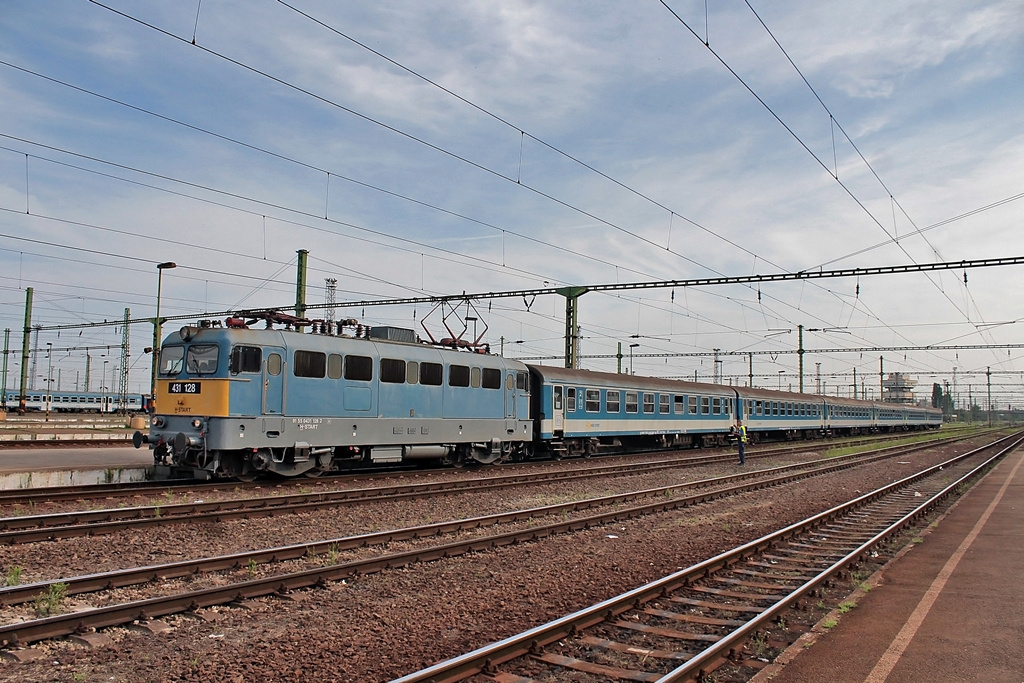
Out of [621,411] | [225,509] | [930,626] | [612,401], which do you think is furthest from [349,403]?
[621,411]

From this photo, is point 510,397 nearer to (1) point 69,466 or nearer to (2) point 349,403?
(2) point 349,403

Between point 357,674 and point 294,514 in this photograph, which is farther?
point 294,514

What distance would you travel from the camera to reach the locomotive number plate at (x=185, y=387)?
1648 centimetres

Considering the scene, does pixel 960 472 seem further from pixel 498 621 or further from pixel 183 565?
pixel 183 565

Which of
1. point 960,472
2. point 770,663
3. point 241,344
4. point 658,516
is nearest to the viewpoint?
point 770,663

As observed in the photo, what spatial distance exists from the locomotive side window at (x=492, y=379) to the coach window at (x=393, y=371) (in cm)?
362

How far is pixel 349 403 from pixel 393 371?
1.73 metres

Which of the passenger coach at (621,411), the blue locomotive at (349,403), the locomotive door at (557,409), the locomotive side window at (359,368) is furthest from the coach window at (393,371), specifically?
the locomotive door at (557,409)

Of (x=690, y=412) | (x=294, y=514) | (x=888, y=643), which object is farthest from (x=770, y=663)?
(x=690, y=412)

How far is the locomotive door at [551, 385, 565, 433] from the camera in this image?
26.9 meters

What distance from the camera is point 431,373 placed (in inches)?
827

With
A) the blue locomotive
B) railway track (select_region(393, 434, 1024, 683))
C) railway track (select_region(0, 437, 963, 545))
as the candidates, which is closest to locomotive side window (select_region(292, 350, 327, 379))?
the blue locomotive

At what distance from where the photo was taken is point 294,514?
43.8 ft

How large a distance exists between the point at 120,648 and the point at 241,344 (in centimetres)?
1066
